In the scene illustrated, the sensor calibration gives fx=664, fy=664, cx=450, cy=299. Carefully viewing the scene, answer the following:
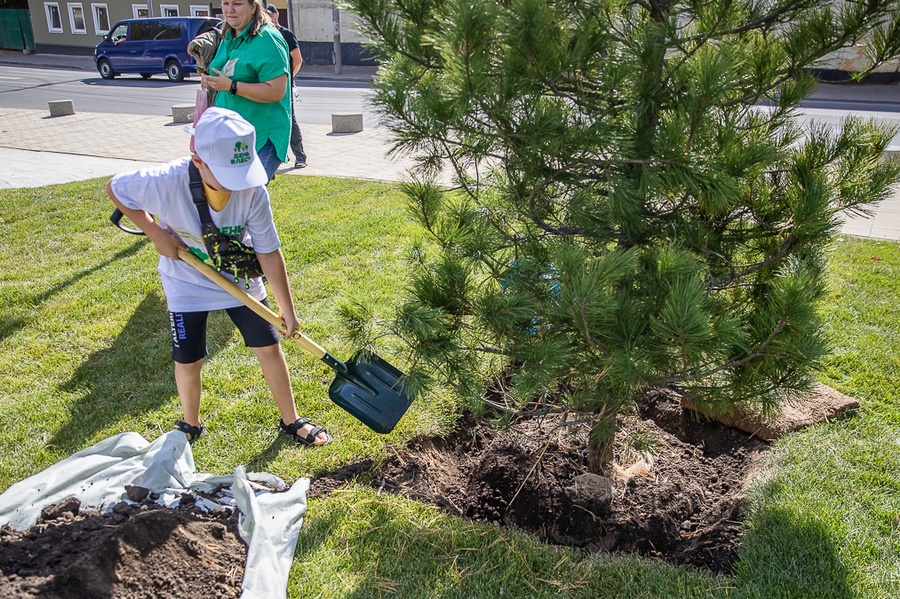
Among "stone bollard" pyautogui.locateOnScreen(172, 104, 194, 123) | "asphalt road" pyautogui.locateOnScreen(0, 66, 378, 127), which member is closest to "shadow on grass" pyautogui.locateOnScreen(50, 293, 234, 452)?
"asphalt road" pyautogui.locateOnScreen(0, 66, 378, 127)

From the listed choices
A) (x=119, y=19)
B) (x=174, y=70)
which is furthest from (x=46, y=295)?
(x=119, y=19)

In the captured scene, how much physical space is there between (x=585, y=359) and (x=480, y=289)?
0.45 meters

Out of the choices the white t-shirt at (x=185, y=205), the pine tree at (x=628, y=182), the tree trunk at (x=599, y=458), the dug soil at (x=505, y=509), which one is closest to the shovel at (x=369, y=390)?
the dug soil at (x=505, y=509)

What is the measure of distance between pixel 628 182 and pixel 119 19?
118 feet

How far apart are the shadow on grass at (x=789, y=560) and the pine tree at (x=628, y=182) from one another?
527 mm

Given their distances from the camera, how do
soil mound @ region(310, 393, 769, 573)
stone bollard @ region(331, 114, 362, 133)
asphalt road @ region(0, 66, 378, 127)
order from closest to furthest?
1. soil mound @ region(310, 393, 769, 573)
2. stone bollard @ region(331, 114, 362, 133)
3. asphalt road @ region(0, 66, 378, 127)

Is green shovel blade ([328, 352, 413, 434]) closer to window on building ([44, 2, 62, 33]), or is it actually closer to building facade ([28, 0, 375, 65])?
building facade ([28, 0, 375, 65])

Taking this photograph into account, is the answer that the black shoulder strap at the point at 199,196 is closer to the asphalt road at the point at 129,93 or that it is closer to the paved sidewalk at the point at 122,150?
the paved sidewalk at the point at 122,150

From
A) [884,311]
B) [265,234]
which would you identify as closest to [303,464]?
[265,234]

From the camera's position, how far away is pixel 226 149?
2443 millimetres

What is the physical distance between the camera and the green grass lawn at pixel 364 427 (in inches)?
92.9

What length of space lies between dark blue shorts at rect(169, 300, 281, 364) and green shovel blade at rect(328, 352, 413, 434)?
39cm

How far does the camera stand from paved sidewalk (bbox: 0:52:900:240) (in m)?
8.10

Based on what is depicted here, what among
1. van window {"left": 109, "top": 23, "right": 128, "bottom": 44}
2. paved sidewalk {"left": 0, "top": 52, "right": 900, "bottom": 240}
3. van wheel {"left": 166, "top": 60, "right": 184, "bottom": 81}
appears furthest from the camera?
van window {"left": 109, "top": 23, "right": 128, "bottom": 44}
